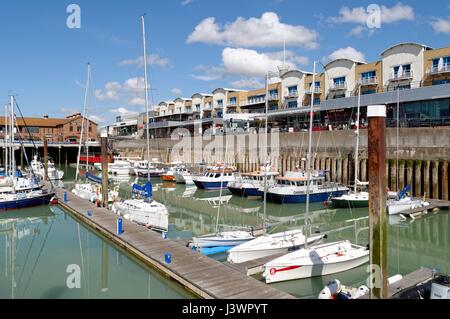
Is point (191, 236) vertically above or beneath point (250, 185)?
beneath

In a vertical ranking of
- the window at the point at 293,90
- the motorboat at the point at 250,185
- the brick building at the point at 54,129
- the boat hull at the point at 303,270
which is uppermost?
the window at the point at 293,90

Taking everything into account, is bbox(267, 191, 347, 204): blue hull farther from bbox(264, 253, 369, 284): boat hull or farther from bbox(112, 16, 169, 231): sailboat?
bbox(264, 253, 369, 284): boat hull

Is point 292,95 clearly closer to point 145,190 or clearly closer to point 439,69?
point 439,69

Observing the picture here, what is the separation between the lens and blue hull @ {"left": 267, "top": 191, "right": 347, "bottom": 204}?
31609 mm

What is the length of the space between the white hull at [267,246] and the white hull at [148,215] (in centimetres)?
735

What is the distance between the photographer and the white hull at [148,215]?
2220cm

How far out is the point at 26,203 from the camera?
1158 inches

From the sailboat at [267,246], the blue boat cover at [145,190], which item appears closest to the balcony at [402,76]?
the sailboat at [267,246]

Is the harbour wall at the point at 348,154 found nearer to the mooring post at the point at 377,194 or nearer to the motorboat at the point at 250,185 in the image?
the motorboat at the point at 250,185

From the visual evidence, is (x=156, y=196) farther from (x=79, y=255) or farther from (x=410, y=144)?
(x=410, y=144)

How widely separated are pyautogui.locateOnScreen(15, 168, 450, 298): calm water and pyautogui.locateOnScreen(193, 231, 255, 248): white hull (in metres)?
0.85

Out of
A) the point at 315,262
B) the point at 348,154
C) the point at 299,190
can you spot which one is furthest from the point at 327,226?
the point at 348,154

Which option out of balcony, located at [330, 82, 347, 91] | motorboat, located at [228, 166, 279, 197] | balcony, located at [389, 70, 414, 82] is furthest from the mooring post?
balcony, located at [330, 82, 347, 91]

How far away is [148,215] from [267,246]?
8.65 metres
